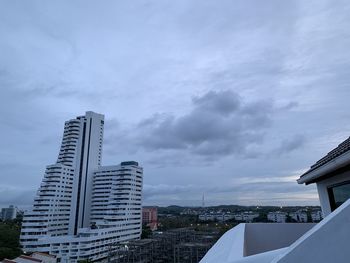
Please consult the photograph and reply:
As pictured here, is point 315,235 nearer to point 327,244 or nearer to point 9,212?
point 327,244

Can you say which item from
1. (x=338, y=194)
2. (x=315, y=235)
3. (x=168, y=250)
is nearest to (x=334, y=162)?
(x=338, y=194)

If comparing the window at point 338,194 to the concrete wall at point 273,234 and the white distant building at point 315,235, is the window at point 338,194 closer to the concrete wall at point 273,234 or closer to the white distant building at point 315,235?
the white distant building at point 315,235

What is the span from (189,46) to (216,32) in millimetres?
1784

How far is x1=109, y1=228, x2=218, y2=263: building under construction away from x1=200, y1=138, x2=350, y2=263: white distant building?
56.0 feet

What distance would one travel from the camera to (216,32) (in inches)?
361

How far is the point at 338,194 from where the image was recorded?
425 cm

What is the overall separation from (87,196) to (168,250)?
27.8m

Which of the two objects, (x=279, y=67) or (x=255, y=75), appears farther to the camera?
(x=255, y=75)

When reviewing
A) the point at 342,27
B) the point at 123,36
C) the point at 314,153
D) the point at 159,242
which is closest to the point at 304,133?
the point at 314,153

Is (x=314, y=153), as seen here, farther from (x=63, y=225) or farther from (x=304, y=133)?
(x=63, y=225)

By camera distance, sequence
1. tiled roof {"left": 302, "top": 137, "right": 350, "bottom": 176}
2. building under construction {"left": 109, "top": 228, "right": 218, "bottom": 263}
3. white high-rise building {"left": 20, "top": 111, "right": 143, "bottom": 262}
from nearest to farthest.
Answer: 1. tiled roof {"left": 302, "top": 137, "right": 350, "bottom": 176}
2. building under construction {"left": 109, "top": 228, "right": 218, "bottom": 263}
3. white high-rise building {"left": 20, "top": 111, "right": 143, "bottom": 262}

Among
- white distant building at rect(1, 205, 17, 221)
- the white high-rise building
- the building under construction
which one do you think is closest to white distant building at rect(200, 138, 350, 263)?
the building under construction

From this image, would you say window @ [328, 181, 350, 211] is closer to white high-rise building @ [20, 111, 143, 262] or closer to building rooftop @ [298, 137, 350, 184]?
building rooftop @ [298, 137, 350, 184]

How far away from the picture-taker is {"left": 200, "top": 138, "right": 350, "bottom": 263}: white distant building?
1.05 metres
